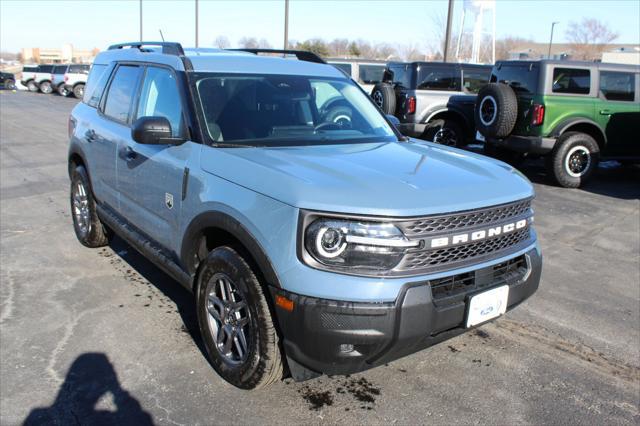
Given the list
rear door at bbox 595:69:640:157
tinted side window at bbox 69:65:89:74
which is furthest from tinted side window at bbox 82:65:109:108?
tinted side window at bbox 69:65:89:74

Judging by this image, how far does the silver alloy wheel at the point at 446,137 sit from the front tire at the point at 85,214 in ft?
25.2

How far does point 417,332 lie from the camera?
2.62 metres

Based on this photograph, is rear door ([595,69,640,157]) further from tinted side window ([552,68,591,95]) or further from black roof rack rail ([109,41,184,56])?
black roof rack rail ([109,41,184,56])

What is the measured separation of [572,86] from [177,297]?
7.77m

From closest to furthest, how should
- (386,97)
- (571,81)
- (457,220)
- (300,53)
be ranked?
1. (457,220)
2. (300,53)
3. (571,81)
4. (386,97)

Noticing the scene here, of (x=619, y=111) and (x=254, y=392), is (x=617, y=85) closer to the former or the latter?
(x=619, y=111)

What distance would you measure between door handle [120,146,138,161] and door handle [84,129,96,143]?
2.64 ft

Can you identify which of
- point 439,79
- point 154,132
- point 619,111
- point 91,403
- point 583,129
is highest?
point 439,79

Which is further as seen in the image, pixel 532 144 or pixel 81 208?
pixel 532 144

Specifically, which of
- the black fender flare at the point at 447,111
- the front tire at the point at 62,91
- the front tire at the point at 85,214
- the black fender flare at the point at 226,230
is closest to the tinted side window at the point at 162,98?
the black fender flare at the point at 226,230

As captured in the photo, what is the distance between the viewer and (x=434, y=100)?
11.4 m

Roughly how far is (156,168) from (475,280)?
85.9 inches

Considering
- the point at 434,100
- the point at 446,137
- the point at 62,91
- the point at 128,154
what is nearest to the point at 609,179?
the point at 446,137

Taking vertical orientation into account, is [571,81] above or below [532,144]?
above
